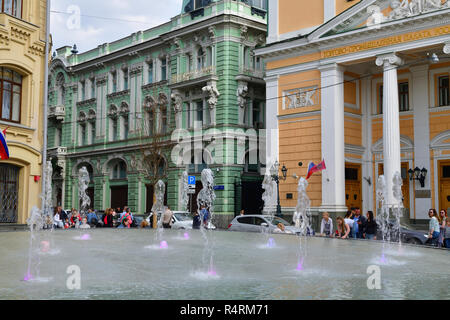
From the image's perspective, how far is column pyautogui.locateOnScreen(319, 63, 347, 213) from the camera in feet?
101

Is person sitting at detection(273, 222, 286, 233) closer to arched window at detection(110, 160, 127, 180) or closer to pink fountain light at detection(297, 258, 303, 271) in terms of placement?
pink fountain light at detection(297, 258, 303, 271)

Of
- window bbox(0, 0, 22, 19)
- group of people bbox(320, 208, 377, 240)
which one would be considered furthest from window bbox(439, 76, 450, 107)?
window bbox(0, 0, 22, 19)

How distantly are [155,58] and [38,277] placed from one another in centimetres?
3631

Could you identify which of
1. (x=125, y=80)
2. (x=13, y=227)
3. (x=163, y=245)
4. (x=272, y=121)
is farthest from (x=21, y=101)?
(x=125, y=80)

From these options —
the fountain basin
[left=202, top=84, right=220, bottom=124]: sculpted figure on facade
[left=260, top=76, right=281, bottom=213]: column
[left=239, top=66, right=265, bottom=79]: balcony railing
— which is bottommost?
the fountain basin

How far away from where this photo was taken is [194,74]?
135ft

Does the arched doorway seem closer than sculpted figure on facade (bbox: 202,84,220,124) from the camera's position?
Yes

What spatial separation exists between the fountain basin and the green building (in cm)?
2193

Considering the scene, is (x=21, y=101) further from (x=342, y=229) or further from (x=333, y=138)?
(x=333, y=138)

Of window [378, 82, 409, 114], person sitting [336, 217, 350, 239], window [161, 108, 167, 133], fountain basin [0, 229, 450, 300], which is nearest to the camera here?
fountain basin [0, 229, 450, 300]

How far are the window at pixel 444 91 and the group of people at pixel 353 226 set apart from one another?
1145cm
